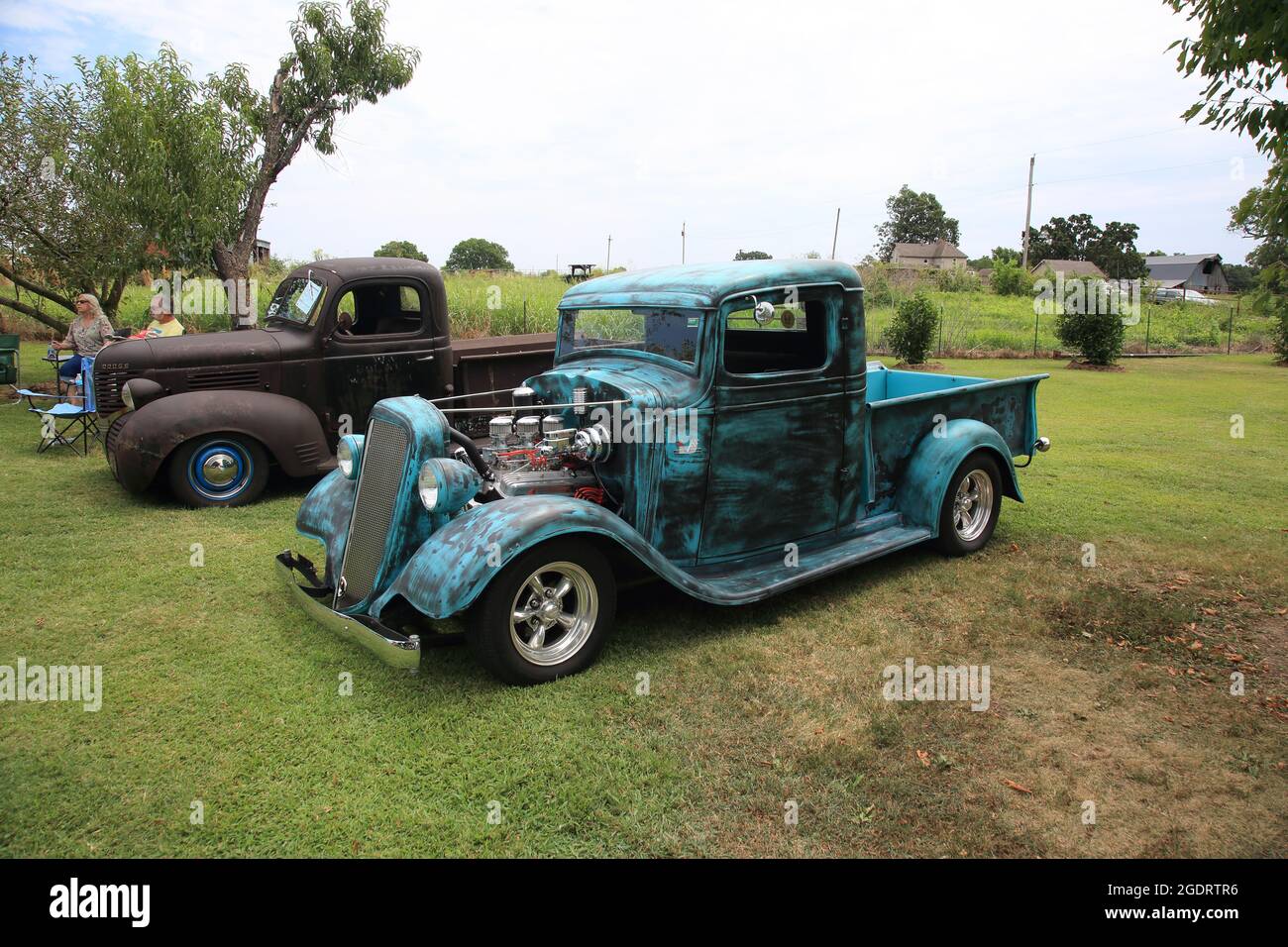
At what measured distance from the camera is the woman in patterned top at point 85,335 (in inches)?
394

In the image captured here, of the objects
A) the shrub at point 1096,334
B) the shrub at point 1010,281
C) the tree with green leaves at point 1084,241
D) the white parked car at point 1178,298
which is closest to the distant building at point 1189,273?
the tree with green leaves at point 1084,241

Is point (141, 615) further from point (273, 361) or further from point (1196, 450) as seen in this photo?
point (1196, 450)

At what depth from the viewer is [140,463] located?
669 centimetres

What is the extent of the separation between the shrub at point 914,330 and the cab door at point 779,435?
1416 centimetres

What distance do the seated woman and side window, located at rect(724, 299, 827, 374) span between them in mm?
8594

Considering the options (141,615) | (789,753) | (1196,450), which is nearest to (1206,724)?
(789,753)

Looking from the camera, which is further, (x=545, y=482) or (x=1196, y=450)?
(x=1196, y=450)

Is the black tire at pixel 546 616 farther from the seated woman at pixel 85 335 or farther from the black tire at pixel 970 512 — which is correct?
the seated woman at pixel 85 335

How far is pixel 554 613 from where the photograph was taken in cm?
405

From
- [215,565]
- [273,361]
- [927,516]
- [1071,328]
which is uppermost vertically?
[1071,328]

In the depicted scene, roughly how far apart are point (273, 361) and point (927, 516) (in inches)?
227

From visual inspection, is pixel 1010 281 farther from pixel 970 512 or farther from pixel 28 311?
pixel 28 311

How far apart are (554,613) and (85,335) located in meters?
9.17

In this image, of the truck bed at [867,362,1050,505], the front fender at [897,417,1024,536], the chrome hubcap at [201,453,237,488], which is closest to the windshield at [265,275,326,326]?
the chrome hubcap at [201,453,237,488]
